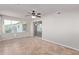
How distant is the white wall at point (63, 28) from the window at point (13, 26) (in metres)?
2.53

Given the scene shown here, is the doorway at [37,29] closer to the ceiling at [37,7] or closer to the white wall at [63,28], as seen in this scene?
the white wall at [63,28]

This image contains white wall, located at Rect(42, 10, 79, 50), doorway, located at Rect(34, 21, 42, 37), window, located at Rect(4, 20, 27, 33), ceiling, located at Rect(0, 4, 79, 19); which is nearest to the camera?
ceiling, located at Rect(0, 4, 79, 19)

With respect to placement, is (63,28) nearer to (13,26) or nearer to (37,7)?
(37,7)

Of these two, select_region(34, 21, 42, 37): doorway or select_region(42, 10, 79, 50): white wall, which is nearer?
select_region(42, 10, 79, 50): white wall

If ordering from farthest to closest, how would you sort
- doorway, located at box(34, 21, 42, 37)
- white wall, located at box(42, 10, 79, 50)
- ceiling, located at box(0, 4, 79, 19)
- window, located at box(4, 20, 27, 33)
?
1. doorway, located at box(34, 21, 42, 37)
2. window, located at box(4, 20, 27, 33)
3. white wall, located at box(42, 10, 79, 50)
4. ceiling, located at box(0, 4, 79, 19)

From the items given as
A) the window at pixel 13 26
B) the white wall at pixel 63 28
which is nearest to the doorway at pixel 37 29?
the window at pixel 13 26

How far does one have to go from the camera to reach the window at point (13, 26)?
686cm

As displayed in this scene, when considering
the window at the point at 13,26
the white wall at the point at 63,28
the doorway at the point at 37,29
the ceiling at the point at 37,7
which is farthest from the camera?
the doorway at the point at 37,29

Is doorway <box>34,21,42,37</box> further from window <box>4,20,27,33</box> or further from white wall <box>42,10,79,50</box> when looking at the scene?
white wall <box>42,10,79,50</box>

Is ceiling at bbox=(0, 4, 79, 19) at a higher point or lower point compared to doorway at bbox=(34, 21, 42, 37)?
higher

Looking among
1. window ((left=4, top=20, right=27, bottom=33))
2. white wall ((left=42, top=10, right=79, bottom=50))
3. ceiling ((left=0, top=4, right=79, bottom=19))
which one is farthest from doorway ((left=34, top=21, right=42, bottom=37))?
ceiling ((left=0, top=4, right=79, bottom=19))

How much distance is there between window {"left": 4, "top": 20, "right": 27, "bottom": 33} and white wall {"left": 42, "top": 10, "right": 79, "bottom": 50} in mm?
2534

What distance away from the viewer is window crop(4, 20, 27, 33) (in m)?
6.86
